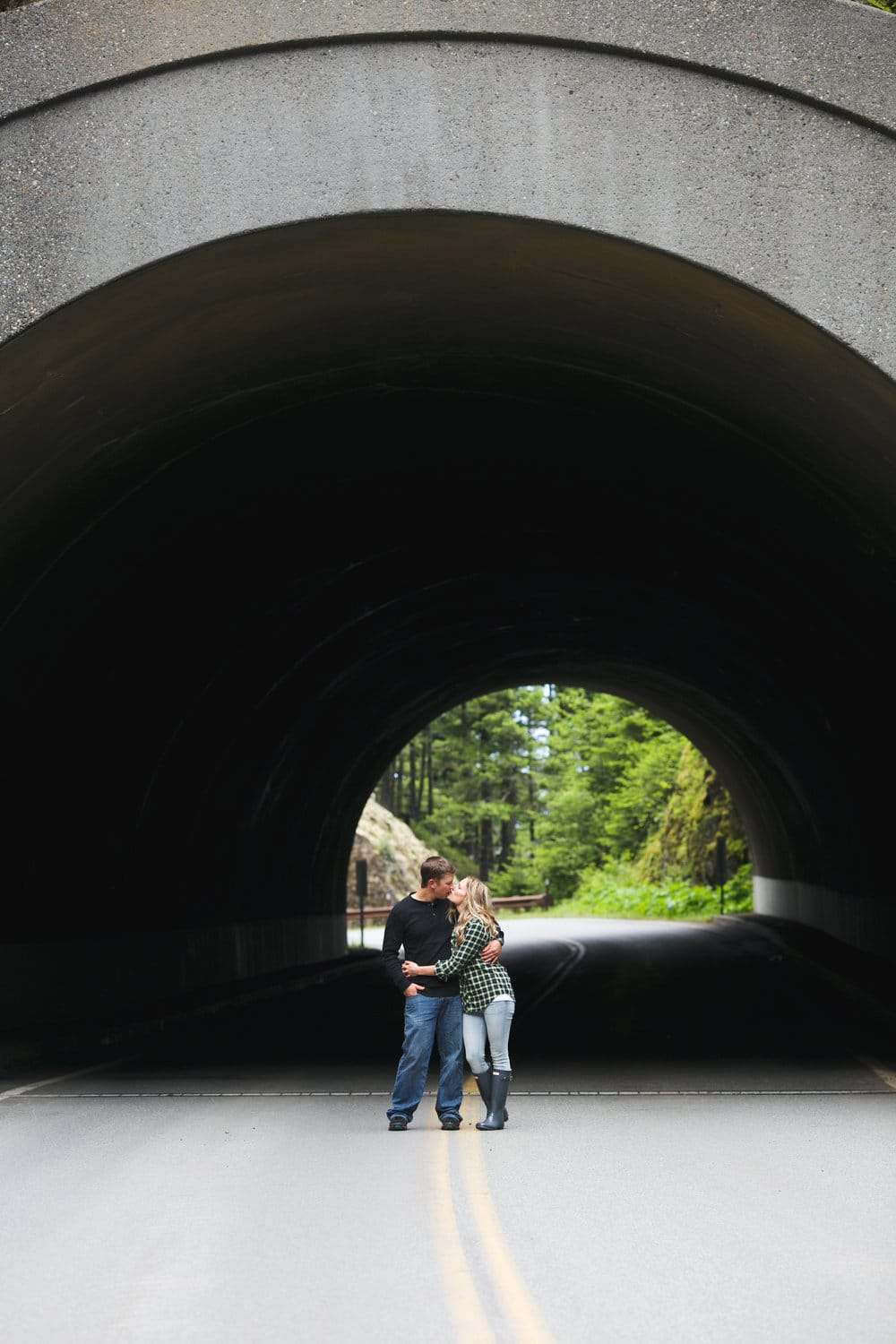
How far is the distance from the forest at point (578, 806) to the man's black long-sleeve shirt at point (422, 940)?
3586cm

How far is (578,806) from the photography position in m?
71.9

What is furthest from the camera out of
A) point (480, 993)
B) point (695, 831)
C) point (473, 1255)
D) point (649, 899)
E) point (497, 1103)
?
point (649, 899)

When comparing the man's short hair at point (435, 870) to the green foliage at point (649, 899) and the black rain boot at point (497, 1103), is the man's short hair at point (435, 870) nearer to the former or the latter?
the black rain boot at point (497, 1103)

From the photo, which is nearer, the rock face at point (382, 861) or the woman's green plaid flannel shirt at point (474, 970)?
the woman's green plaid flannel shirt at point (474, 970)

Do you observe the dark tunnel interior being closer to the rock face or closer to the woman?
the woman

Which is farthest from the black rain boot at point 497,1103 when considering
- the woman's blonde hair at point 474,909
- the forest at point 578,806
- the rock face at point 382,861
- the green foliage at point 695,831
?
the rock face at point 382,861

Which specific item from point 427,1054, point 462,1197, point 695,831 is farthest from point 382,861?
point 462,1197

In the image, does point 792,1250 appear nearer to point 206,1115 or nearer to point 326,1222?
point 326,1222

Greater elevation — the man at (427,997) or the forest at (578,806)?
the forest at (578,806)

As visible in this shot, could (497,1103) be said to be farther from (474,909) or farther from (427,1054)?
(474,909)

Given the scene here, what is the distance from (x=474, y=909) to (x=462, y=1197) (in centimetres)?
283

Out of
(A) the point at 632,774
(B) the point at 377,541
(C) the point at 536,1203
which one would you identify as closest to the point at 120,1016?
(B) the point at 377,541

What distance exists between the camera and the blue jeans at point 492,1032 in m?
10.8

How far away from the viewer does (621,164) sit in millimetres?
9859
